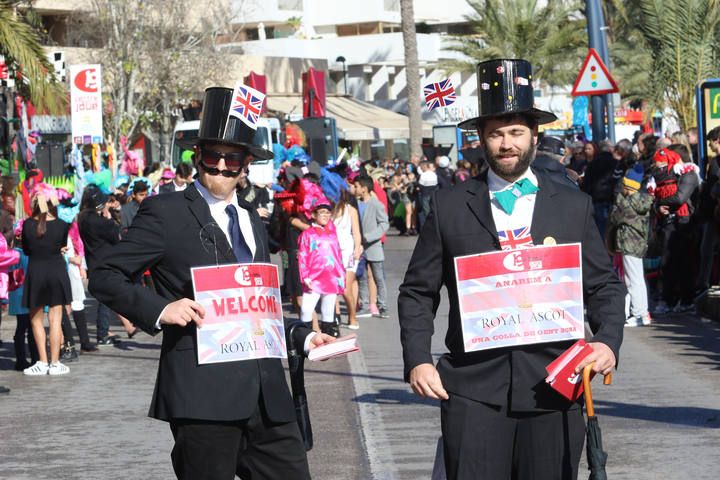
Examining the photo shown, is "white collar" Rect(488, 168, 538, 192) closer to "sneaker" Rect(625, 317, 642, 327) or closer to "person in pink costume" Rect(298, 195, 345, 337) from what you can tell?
"person in pink costume" Rect(298, 195, 345, 337)

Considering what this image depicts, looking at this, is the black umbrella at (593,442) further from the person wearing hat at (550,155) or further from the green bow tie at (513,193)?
the person wearing hat at (550,155)

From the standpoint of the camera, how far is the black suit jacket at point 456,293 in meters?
4.64

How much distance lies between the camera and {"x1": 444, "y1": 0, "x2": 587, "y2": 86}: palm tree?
48938 millimetres

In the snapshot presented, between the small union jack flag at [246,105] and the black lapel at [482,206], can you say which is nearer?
the black lapel at [482,206]

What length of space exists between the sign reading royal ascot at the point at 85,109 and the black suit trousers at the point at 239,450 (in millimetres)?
20380

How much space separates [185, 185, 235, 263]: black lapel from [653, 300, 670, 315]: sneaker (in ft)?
36.6

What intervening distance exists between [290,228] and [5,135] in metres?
7.29

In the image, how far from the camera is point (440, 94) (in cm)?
830

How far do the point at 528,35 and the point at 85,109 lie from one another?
2641 centimetres

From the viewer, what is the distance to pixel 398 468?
8141 millimetres

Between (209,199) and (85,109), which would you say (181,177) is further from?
→ (209,199)

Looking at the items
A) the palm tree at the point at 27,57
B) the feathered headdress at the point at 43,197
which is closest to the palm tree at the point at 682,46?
the palm tree at the point at 27,57

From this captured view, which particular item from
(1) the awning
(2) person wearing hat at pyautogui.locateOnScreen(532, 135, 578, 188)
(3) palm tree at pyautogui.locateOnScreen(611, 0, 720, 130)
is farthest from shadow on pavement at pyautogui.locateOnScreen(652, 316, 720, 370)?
(1) the awning

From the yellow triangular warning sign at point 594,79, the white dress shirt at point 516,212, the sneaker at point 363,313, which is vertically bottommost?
the sneaker at point 363,313
